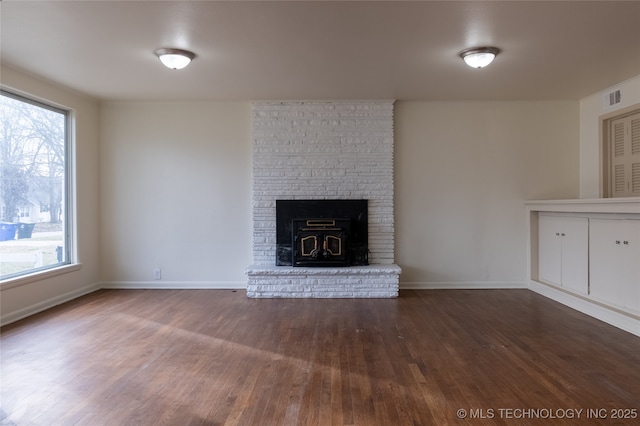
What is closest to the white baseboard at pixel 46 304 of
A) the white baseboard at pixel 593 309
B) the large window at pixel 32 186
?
the large window at pixel 32 186

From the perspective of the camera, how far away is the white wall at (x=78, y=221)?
3.74 m

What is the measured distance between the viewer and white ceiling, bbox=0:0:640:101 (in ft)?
8.57

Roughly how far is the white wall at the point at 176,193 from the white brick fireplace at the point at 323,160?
0.78ft

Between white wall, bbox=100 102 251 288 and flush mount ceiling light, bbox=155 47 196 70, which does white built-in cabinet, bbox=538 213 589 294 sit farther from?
flush mount ceiling light, bbox=155 47 196 70

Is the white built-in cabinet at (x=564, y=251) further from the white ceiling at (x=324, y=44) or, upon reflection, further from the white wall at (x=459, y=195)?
the white ceiling at (x=324, y=44)

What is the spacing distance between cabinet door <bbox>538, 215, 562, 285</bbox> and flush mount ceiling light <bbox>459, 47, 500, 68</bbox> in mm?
2335

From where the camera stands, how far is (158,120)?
5172 mm

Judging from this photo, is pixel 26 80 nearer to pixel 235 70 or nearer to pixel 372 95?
pixel 235 70

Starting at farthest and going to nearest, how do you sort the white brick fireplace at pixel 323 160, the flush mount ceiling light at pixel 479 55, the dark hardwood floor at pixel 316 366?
the white brick fireplace at pixel 323 160 → the flush mount ceiling light at pixel 479 55 → the dark hardwood floor at pixel 316 366

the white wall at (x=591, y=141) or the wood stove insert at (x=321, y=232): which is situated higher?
the white wall at (x=591, y=141)

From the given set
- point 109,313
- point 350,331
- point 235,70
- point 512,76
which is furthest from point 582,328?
point 109,313

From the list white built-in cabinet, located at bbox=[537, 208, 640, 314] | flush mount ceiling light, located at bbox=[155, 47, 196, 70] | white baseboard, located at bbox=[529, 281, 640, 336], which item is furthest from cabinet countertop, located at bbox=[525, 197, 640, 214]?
flush mount ceiling light, located at bbox=[155, 47, 196, 70]

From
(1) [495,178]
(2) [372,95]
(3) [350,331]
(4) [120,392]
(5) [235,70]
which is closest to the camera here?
(4) [120,392]

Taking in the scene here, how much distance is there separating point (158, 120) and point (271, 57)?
247cm
